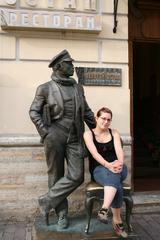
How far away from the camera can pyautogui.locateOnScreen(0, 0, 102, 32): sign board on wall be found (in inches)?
239

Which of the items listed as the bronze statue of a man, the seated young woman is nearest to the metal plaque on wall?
the bronze statue of a man

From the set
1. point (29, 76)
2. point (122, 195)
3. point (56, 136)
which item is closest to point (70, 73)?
point (56, 136)

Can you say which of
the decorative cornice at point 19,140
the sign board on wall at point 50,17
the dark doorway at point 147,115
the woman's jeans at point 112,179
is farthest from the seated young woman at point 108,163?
the dark doorway at point 147,115

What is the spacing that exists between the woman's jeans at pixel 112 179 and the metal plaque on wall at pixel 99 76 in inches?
72.2

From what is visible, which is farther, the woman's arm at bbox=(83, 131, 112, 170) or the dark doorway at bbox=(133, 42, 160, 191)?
the dark doorway at bbox=(133, 42, 160, 191)

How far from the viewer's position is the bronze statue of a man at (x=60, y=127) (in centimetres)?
507

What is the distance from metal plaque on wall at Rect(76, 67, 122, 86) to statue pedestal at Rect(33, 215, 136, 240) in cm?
222

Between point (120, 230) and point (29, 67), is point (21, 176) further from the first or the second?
point (120, 230)

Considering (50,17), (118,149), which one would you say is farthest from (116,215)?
(50,17)

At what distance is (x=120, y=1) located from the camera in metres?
6.50

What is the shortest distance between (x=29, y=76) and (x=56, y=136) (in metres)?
1.50

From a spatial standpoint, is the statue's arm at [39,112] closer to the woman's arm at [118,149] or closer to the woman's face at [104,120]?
the woman's face at [104,120]

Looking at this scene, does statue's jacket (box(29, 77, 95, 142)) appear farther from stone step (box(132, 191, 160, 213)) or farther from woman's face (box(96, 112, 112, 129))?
stone step (box(132, 191, 160, 213))

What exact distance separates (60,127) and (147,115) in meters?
7.23
